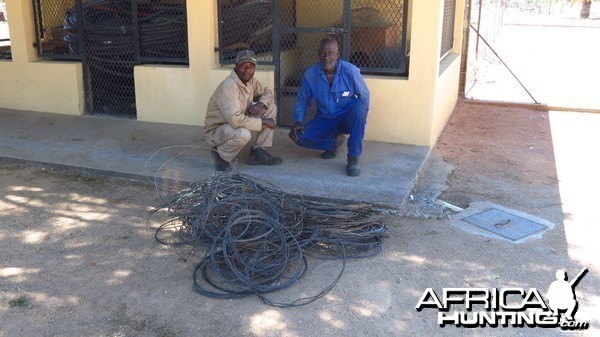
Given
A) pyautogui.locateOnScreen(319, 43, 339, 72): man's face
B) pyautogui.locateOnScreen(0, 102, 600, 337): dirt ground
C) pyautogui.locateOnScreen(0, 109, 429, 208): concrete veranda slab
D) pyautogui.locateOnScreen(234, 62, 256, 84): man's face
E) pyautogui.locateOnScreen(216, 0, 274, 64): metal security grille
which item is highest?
pyautogui.locateOnScreen(216, 0, 274, 64): metal security grille

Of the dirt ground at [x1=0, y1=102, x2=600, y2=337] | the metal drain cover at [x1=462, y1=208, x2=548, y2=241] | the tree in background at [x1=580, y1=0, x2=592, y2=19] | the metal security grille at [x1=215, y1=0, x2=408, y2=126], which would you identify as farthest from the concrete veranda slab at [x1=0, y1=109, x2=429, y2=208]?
the tree in background at [x1=580, y1=0, x2=592, y2=19]

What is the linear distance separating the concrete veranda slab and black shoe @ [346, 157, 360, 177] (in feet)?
0.24

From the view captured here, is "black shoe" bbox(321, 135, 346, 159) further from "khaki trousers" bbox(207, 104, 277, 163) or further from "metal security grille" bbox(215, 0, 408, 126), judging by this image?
"metal security grille" bbox(215, 0, 408, 126)

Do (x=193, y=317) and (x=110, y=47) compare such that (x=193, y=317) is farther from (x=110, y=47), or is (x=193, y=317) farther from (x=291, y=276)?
(x=110, y=47)

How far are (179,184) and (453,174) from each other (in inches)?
101

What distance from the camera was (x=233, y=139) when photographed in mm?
4996

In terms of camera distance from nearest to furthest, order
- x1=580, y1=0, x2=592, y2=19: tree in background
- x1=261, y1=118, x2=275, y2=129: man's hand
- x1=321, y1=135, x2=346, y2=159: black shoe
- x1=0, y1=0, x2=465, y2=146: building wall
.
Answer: x1=261, y1=118, x2=275, y2=129: man's hand → x1=321, y1=135, x2=346, y2=159: black shoe → x1=0, y1=0, x2=465, y2=146: building wall → x1=580, y1=0, x2=592, y2=19: tree in background

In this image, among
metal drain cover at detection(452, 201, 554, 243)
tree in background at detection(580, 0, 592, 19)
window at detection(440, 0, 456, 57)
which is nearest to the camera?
metal drain cover at detection(452, 201, 554, 243)

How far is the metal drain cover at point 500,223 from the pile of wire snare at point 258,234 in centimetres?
71

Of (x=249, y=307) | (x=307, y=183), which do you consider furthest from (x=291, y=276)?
(x=307, y=183)

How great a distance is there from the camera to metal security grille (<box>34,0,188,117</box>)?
6.86 meters

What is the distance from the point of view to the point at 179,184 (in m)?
5.00

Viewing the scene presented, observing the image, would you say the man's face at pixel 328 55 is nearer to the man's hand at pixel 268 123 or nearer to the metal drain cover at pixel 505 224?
the man's hand at pixel 268 123

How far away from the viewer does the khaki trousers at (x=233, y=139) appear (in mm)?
4980
